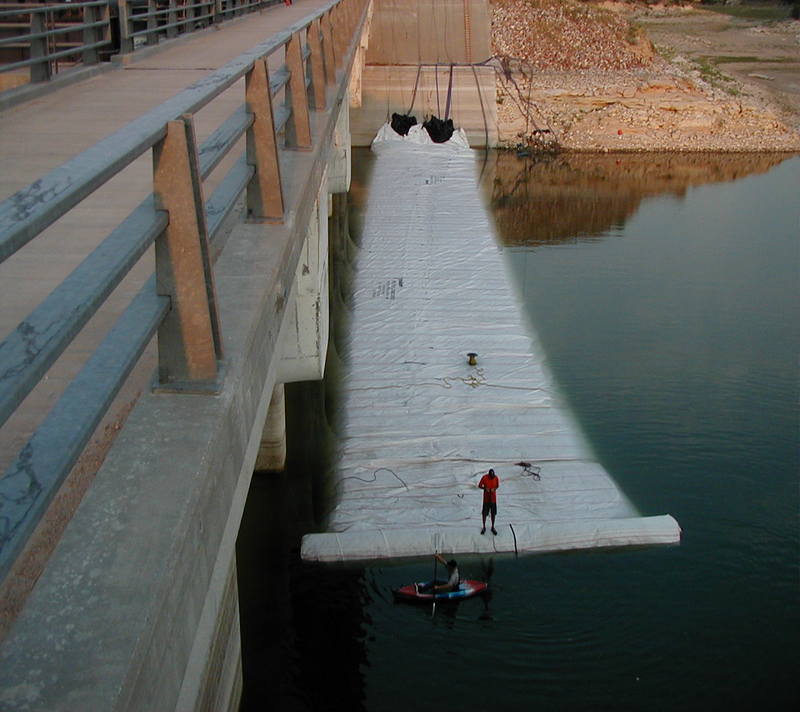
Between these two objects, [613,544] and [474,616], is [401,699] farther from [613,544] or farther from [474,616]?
[613,544]

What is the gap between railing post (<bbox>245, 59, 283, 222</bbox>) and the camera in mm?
4828

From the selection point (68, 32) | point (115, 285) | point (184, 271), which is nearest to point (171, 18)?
point (68, 32)

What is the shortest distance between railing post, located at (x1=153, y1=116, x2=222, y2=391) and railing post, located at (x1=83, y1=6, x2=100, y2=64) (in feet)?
35.2

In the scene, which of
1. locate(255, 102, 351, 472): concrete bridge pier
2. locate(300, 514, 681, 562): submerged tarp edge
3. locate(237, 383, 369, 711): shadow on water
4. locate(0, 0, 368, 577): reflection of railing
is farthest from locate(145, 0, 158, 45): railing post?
locate(0, 0, 368, 577): reflection of railing

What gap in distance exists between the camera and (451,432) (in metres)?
14.6

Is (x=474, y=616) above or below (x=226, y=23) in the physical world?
below

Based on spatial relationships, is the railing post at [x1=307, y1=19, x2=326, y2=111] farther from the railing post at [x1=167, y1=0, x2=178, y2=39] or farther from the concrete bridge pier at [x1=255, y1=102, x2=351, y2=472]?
the railing post at [x1=167, y1=0, x2=178, y2=39]

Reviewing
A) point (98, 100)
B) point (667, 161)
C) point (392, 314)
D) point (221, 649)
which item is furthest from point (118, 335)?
point (667, 161)

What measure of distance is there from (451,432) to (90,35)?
25.5 ft

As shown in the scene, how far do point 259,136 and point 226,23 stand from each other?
55.4 ft

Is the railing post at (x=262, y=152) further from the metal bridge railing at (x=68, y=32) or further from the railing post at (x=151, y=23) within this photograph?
the railing post at (x=151, y=23)

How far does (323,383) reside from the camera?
1691 cm

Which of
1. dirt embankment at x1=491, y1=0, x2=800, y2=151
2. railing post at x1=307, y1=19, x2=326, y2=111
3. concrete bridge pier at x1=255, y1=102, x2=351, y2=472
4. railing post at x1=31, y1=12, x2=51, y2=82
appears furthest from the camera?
dirt embankment at x1=491, y1=0, x2=800, y2=151

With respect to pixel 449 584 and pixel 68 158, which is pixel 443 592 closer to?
pixel 449 584
